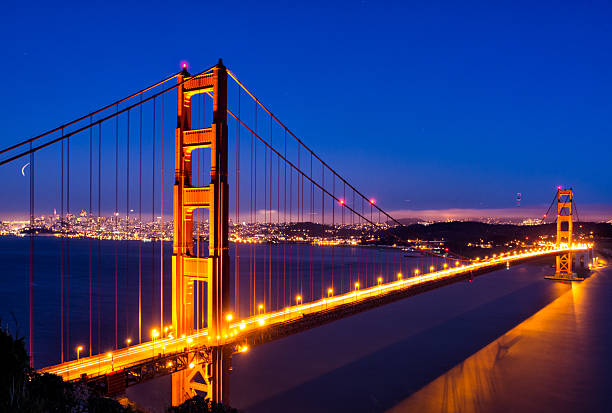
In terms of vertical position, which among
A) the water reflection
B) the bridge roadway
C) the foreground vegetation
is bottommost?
the water reflection

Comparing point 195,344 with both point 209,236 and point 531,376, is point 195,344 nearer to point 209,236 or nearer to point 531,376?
point 209,236

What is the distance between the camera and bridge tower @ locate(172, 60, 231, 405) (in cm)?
1297

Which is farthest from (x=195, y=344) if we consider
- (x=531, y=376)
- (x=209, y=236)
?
(x=531, y=376)

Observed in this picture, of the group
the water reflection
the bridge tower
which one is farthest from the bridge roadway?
the water reflection

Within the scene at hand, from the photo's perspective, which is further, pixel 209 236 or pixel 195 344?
pixel 195 344

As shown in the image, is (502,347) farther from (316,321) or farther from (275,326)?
(275,326)

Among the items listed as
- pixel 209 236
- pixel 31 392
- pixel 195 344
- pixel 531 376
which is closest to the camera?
pixel 31 392

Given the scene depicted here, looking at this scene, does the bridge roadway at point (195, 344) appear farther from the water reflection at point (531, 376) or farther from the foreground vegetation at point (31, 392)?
the water reflection at point (531, 376)

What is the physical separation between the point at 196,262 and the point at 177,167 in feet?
9.62

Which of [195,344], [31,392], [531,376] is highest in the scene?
[31,392]

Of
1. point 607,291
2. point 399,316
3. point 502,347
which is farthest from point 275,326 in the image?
point 607,291

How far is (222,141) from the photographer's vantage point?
13.4 metres

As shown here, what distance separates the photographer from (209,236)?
1262 centimetres

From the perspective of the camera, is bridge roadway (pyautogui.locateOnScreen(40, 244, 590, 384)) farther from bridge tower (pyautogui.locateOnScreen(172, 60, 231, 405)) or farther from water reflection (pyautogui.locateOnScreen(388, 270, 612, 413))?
water reflection (pyautogui.locateOnScreen(388, 270, 612, 413))
